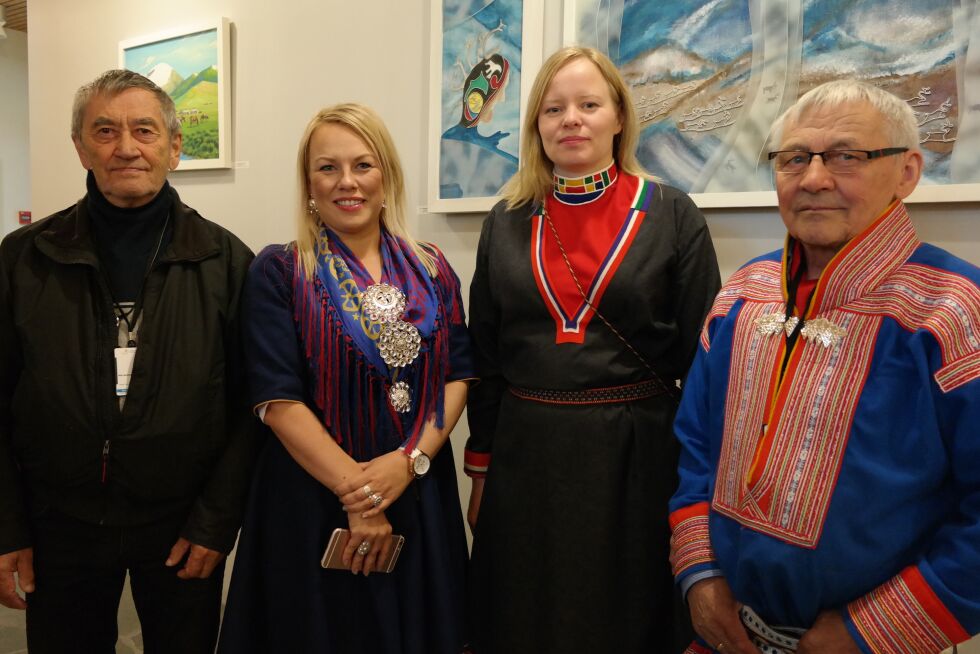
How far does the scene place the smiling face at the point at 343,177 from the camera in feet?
5.26

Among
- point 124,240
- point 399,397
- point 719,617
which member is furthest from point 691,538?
point 124,240

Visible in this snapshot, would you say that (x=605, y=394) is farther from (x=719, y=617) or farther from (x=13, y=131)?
(x=13, y=131)

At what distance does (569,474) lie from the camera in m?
1.55

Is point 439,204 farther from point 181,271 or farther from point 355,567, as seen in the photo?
point 355,567

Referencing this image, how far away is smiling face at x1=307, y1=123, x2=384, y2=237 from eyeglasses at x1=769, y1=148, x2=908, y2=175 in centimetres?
88

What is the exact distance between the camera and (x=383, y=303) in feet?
5.22

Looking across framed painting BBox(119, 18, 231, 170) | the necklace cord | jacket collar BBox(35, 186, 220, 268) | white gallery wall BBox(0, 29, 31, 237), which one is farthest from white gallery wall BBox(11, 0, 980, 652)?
white gallery wall BBox(0, 29, 31, 237)

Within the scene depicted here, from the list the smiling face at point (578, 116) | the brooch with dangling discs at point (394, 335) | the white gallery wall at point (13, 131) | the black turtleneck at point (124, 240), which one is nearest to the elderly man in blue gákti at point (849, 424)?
the smiling face at point (578, 116)

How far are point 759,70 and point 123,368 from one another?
1646 millimetres

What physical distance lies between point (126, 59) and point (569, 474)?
299cm

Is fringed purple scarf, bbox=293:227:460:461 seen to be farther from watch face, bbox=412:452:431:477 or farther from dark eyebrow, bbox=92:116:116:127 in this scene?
dark eyebrow, bbox=92:116:116:127

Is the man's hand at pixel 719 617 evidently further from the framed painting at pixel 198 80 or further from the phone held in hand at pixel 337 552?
the framed painting at pixel 198 80

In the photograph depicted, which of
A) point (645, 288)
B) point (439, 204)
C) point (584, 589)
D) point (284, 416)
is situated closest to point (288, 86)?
point (439, 204)

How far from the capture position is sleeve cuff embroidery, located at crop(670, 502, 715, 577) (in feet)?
4.16
